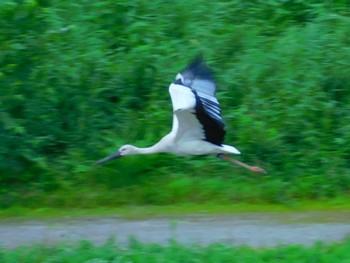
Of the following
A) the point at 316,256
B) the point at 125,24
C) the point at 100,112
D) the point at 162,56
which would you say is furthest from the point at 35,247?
the point at 125,24

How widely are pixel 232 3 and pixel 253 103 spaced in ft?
6.24

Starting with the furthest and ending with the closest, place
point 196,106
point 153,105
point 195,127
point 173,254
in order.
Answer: point 153,105
point 195,127
point 196,106
point 173,254

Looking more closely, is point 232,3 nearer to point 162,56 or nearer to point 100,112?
point 162,56

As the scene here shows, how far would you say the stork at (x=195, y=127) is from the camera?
796cm

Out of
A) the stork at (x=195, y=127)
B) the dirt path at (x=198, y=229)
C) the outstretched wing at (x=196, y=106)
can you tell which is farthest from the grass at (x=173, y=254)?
the stork at (x=195, y=127)

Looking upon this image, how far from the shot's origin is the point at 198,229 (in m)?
7.46

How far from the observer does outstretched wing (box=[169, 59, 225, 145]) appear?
25.6 ft

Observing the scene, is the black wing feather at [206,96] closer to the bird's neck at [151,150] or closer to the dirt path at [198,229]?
the bird's neck at [151,150]

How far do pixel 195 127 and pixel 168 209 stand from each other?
705 millimetres

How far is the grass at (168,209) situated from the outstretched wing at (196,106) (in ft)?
1.86

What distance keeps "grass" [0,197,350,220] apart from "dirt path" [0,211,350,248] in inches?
5.3

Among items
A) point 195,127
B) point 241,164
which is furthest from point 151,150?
point 241,164

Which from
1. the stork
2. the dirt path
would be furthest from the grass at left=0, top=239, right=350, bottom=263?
the stork

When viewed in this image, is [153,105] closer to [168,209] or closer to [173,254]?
[168,209]
